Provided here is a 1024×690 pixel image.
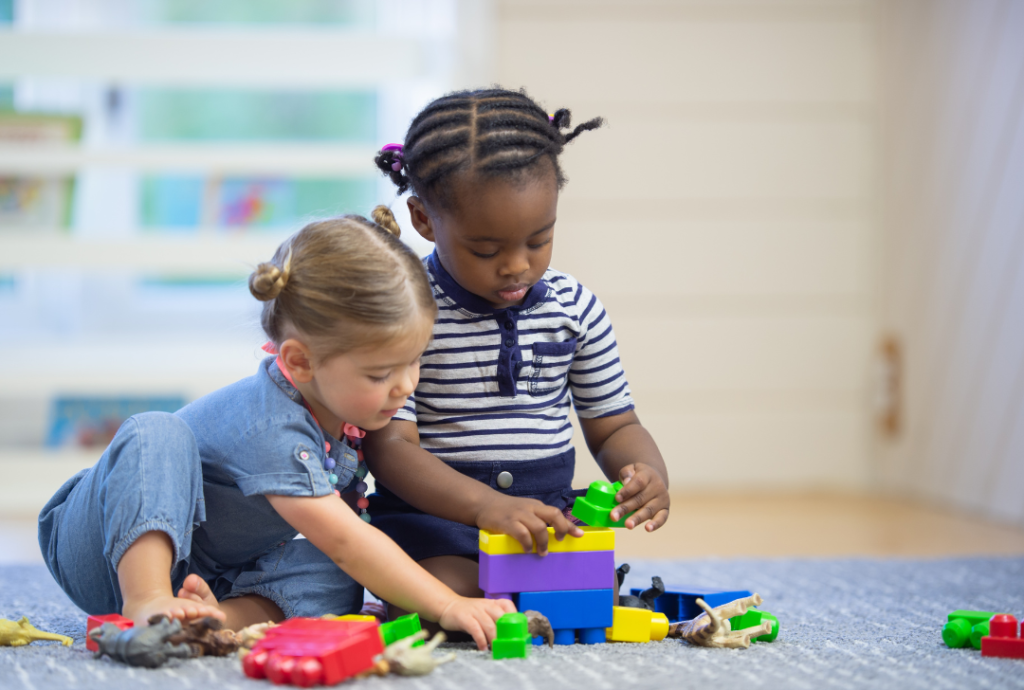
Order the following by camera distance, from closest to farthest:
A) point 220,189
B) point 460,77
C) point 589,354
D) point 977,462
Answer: point 589,354 < point 977,462 < point 460,77 < point 220,189

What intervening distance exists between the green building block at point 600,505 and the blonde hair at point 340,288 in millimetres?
211

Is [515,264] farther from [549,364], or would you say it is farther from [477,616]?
[477,616]

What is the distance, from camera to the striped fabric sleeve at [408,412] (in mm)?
979

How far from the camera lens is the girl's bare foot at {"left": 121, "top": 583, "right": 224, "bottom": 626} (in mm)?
789

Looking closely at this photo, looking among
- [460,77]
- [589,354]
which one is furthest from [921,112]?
[589,354]

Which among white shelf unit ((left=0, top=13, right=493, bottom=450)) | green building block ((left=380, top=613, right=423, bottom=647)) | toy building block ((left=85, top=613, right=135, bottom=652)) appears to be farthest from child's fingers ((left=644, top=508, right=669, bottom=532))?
white shelf unit ((left=0, top=13, right=493, bottom=450))

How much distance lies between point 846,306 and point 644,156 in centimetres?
59

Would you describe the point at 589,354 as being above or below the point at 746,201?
below

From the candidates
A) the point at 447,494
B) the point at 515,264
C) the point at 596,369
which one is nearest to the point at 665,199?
the point at 596,369

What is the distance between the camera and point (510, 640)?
0.78 meters

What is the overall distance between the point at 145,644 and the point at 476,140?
1.73 feet

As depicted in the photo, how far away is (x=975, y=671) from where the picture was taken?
76 cm

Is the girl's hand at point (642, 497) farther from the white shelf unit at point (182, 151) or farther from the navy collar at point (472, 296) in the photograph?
the white shelf unit at point (182, 151)

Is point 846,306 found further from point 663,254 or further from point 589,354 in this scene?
point 589,354
